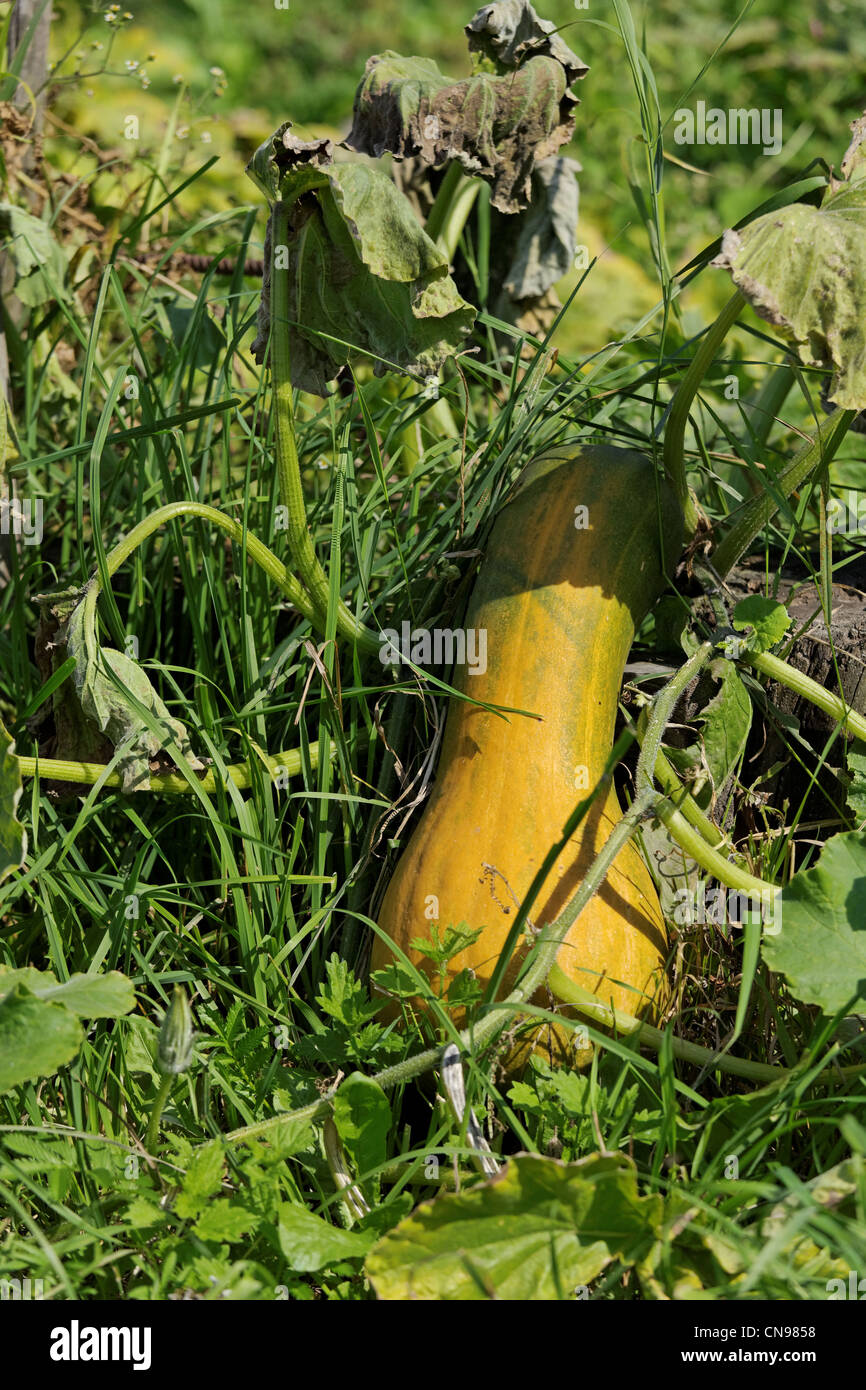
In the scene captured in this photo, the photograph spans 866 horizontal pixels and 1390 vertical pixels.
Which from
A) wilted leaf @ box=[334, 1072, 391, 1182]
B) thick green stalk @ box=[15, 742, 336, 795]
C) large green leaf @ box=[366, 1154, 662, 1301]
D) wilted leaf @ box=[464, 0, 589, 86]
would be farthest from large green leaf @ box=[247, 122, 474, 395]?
large green leaf @ box=[366, 1154, 662, 1301]

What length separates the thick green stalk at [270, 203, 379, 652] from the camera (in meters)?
1.73

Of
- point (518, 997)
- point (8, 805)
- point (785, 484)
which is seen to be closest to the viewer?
point (518, 997)

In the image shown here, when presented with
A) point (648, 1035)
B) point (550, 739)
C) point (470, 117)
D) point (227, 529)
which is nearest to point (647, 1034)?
point (648, 1035)

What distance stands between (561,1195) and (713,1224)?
20 centimetres

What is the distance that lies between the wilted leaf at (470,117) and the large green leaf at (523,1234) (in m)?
1.41

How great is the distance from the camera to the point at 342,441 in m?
2.02

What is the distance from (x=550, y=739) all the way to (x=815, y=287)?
69 cm

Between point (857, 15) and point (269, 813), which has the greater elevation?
point (857, 15)

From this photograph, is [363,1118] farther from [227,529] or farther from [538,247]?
[538,247]

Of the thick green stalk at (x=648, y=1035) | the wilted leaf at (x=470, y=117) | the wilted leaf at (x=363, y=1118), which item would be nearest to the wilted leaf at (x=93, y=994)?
the wilted leaf at (x=363, y=1118)

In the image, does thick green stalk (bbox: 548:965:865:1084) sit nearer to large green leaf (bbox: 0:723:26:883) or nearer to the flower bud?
the flower bud

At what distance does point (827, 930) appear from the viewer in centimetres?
151
